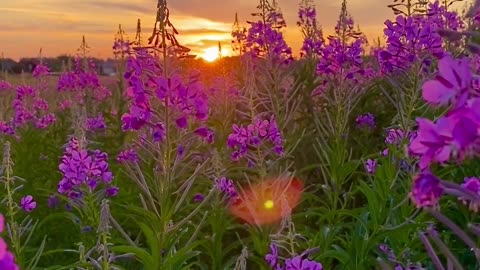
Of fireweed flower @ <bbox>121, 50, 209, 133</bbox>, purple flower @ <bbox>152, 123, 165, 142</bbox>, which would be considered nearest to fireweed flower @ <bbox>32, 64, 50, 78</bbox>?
purple flower @ <bbox>152, 123, 165, 142</bbox>

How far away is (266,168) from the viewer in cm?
504

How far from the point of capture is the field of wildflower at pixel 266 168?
6.06 feet

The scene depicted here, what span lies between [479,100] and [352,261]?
2.67 metres

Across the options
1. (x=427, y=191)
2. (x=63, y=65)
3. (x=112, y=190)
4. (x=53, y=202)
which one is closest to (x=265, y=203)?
(x=112, y=190)

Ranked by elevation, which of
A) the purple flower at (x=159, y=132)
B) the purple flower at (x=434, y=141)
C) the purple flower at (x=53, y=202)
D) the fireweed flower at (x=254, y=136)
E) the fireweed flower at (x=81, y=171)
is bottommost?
the purple flower at (x=53, y=202)

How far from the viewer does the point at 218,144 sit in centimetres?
710

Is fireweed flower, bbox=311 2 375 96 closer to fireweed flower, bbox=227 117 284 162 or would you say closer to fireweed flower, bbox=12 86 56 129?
fireweed flower, bbox=227 117 284 162

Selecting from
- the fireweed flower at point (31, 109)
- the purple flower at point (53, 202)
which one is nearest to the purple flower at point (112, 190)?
the purple flower at point (53, 202)

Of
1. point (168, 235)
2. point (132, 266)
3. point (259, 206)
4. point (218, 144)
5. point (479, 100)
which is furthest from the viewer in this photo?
point (218, 144)

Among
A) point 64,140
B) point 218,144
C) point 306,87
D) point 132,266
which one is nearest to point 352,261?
point 132,266

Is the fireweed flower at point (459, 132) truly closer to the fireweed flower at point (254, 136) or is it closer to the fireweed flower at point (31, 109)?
the fireweed flower at point (254, 136)

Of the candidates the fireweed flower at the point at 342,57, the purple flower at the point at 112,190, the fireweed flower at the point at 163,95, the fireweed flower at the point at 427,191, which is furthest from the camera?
the fireweed flower at the point at 342,57

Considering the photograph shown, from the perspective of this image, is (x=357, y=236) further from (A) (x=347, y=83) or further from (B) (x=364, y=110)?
(B) (x=364, y=110)

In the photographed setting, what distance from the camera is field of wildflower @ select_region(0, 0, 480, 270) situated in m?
1.85
